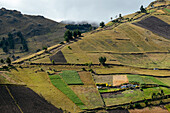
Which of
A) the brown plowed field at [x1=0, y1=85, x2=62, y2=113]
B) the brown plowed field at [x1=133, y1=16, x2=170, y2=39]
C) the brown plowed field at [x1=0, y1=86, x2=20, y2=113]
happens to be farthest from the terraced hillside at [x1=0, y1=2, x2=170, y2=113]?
the brown plowed field at [x1=133, y1=16, x2=170, y2=39]

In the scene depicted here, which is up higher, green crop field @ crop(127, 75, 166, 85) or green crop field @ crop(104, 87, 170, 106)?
green crop field @ crop(127, 75, 166, 85)

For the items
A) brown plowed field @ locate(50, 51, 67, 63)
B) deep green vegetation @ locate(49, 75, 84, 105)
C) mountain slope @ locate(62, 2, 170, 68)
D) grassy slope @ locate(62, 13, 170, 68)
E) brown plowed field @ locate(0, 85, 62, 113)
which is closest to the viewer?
brown plowed field @ locate(0, 85, 62, 113)

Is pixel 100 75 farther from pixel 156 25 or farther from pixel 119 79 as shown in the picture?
pixel 156 25

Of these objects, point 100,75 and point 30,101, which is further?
point 100,75

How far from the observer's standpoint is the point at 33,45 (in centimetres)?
18675

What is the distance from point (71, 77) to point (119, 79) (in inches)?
1026

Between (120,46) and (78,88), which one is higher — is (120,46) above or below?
above

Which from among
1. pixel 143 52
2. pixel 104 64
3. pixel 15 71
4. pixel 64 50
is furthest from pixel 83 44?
pixel 15 71

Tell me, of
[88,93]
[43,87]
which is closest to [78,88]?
[88,93]

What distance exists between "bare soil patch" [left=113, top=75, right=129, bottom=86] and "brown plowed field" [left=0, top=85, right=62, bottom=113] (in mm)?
34754

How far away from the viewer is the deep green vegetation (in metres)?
66.7

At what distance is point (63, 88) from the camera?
74.1 meters

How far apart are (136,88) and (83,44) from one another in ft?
228

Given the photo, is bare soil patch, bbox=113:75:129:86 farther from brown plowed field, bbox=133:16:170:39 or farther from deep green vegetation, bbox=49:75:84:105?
brown plowed field, bbox=133:16:170:39
